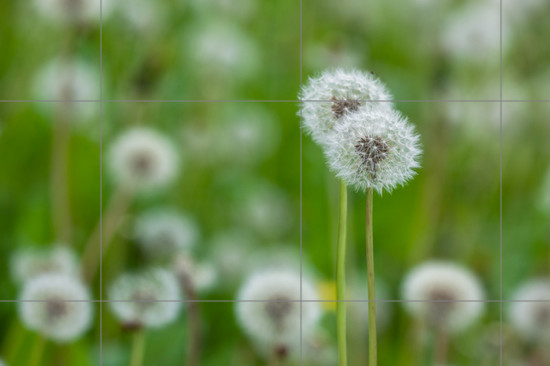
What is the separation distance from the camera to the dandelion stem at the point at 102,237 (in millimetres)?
863

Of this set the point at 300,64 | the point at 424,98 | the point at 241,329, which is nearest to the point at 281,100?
the point at 300,64

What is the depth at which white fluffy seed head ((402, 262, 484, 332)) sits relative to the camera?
2.77ft

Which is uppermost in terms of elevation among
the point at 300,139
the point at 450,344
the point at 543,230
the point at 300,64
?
the point at 300,64

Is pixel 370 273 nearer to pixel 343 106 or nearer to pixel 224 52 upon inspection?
pixel 343 106

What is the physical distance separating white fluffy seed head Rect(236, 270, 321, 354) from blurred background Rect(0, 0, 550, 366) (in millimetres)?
16

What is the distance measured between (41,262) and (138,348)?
0.56ft

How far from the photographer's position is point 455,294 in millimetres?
843

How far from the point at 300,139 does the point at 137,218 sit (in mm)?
237

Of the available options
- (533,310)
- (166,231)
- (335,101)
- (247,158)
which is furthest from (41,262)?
(533,310)

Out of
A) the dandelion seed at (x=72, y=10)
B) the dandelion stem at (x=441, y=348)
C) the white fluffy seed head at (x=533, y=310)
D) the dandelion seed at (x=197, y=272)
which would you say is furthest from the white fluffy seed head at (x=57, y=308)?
the white fluffy seed head at (x=533, y=310)

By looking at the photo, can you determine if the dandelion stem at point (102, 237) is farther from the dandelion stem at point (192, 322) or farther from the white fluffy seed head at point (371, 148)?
the white fluffy seed head at point (371, 148)

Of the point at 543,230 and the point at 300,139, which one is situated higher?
the point at 300,139

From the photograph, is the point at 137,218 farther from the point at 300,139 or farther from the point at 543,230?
the point at 543,230

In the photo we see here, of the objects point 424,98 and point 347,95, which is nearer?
point 347,95
